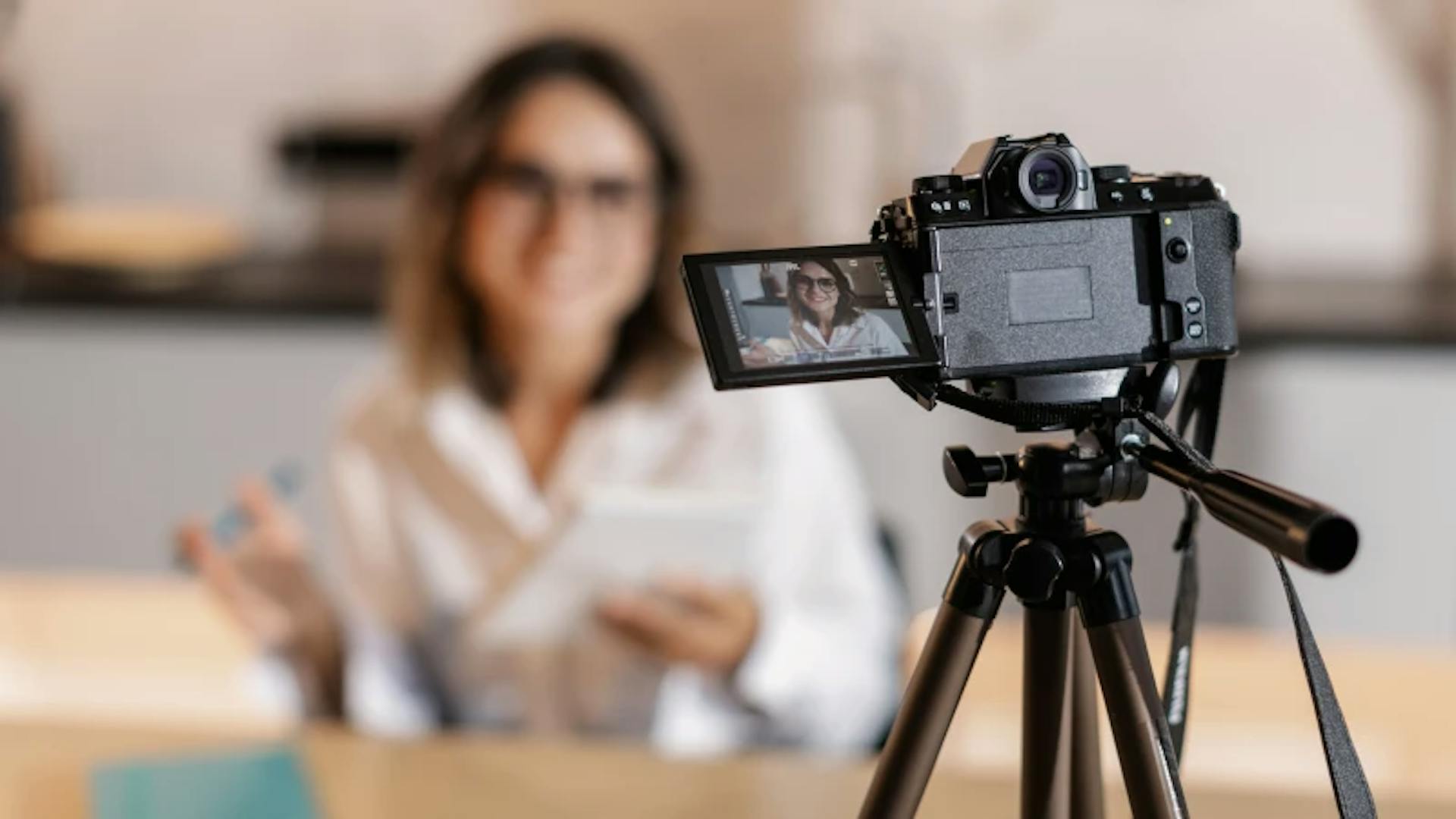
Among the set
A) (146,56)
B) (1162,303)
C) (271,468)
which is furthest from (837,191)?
(1162,303)

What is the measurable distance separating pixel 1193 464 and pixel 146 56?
101 inches

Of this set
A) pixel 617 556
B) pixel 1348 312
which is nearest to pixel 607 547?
pixel 617 556

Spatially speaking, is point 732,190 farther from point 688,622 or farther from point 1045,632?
point 1045,632

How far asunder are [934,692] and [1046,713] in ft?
0.22

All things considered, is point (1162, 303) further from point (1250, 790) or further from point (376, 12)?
point (376, 12)

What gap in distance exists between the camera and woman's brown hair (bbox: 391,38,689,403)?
1.78 m

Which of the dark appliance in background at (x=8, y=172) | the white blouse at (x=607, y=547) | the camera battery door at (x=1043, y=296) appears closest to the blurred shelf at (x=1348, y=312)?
the white blouse at (x=607, y=547)

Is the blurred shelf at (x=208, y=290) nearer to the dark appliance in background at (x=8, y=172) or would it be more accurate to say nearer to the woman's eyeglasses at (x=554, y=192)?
the dark appliance in background at (x=8, y=172)

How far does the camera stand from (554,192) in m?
1.75

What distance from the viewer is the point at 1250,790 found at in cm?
104

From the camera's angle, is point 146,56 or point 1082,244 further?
point 146,56

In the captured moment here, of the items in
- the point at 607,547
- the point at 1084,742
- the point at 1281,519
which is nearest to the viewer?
the point at 1281,519

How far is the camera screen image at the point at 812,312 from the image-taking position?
0.64 metres

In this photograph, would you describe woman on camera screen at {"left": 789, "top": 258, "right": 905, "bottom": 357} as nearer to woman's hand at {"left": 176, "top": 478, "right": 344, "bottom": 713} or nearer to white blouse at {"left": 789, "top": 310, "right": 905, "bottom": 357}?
white blouse at {"left": 789, "top": 310, "right": 905, "bottom": 357}
